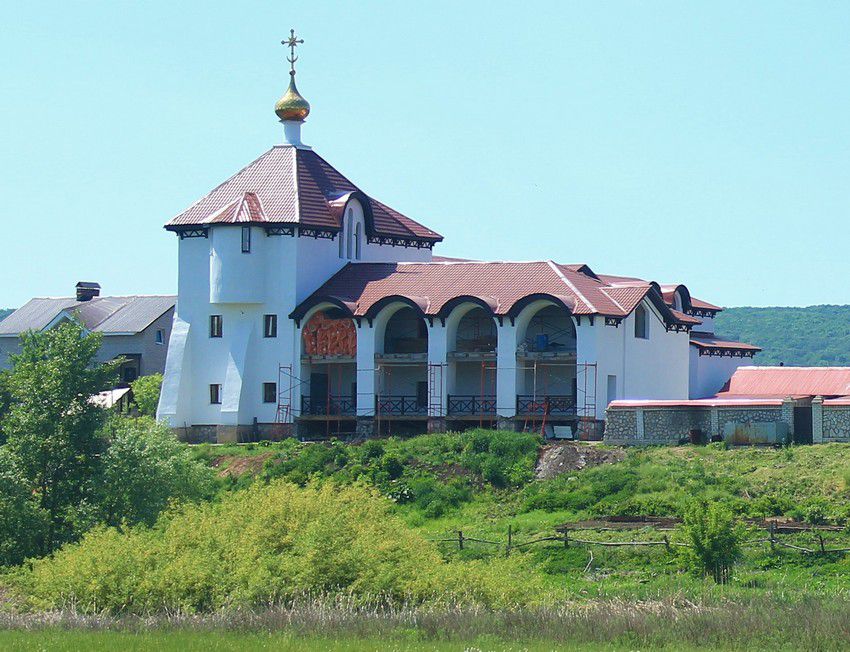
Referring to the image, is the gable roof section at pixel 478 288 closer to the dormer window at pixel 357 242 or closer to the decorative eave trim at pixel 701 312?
the dormer window at pixel 357 242

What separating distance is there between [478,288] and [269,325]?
7369 mm

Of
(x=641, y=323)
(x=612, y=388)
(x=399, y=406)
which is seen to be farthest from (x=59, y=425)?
(x=641, y=323)

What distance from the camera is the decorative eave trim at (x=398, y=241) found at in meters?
62.3

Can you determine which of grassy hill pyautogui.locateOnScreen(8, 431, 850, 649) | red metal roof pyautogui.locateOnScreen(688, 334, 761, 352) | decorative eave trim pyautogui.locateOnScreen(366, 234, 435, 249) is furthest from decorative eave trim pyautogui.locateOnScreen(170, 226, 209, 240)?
red metal roof pyautogui.locateOnScreen(688, 334, 761, 352)

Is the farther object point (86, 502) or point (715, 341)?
point (715, 341)

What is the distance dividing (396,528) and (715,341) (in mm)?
33719

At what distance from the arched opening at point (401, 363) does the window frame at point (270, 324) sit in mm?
3659

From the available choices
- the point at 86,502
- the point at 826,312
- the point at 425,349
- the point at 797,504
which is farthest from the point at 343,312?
the point at 826,312

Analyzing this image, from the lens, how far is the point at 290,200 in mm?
58875

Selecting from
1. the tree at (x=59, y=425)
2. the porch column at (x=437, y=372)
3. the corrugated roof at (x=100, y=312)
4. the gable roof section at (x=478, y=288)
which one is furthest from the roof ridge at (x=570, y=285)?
the corrugated roof at (x=100, y=312)

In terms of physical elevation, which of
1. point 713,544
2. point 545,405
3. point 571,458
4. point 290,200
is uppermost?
point 290,200

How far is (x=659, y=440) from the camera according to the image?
4962cm

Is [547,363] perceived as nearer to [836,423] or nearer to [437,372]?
[437,372]

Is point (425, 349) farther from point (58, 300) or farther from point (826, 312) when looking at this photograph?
point (826, 312)
